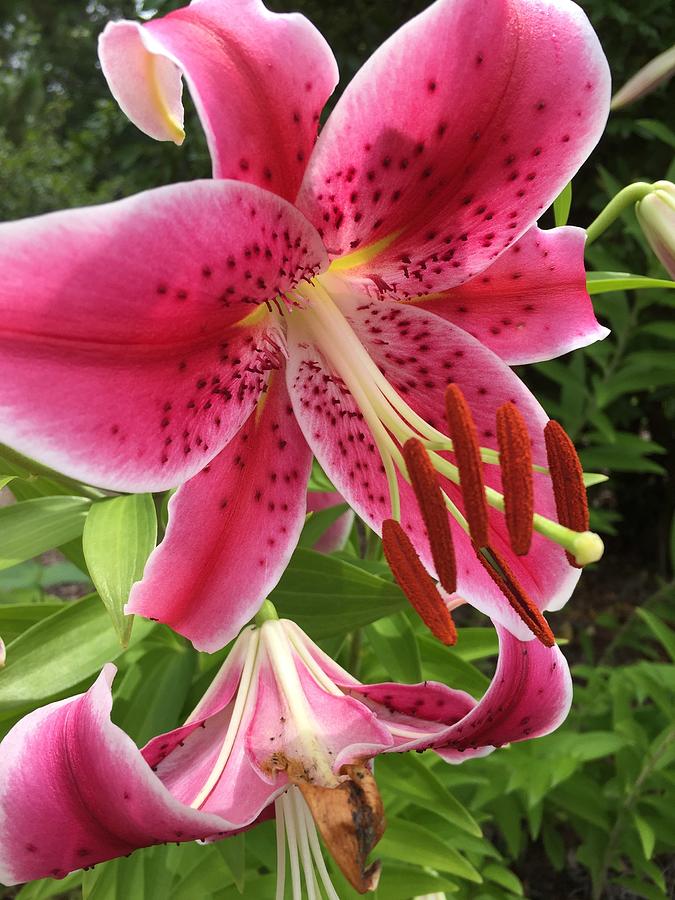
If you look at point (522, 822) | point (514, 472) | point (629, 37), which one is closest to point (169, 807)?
point (514, 472)

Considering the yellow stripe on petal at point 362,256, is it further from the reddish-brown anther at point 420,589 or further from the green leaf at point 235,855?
the green leaf at point 235,855

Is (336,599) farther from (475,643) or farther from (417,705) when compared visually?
(475,643)

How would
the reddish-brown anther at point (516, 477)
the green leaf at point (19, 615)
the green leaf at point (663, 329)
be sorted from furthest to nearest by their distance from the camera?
the green leaf at point (663, 329) → the green leaf at point (19, 615) → the reddish-brown anther at point (516, 477)

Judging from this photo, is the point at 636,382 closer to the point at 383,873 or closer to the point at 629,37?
the point at 629,37

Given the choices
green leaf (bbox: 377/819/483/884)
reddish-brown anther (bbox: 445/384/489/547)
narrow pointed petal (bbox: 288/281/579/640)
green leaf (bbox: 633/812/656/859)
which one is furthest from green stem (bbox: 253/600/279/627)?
green leaf (bbox: 633/812/656/859)

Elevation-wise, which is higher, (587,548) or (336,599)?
(587,548)

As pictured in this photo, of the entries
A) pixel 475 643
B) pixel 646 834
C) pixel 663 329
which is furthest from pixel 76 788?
pixel 663 329

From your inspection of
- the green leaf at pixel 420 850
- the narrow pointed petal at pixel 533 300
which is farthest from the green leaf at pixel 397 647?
the narrow pointed petal at pixel 533 300
